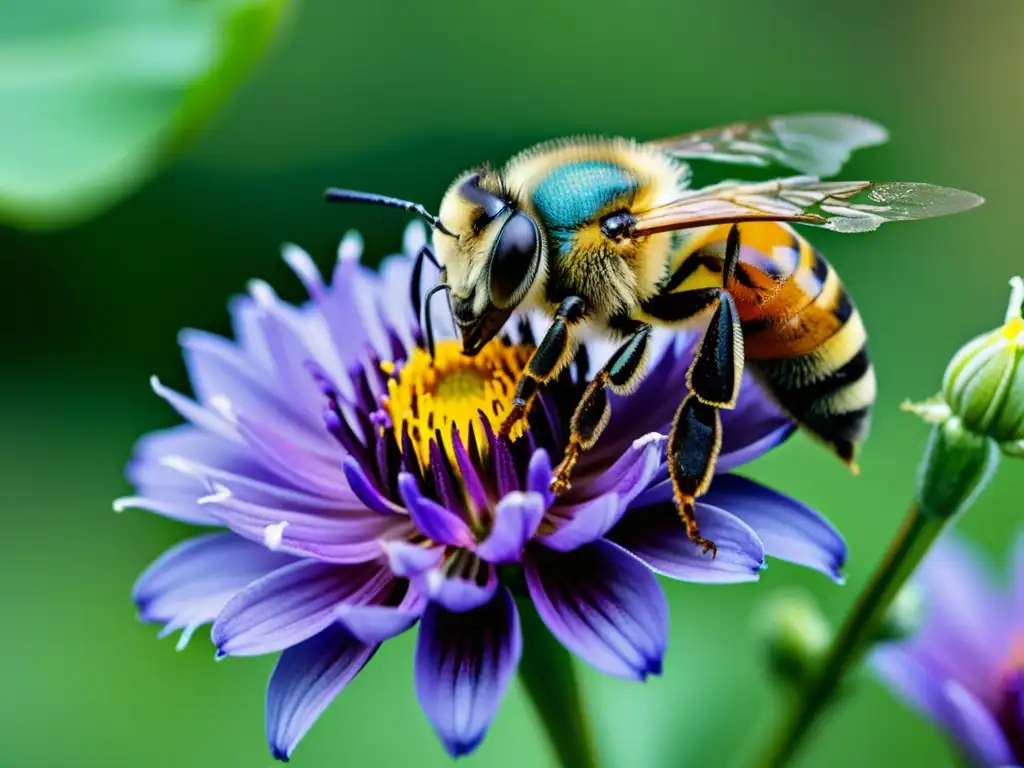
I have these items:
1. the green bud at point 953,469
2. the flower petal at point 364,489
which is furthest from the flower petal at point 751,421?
the flower petal at point 364,489

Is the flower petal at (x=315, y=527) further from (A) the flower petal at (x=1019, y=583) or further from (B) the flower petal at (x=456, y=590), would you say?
(A) the flower petal at (x=1019, y=583)

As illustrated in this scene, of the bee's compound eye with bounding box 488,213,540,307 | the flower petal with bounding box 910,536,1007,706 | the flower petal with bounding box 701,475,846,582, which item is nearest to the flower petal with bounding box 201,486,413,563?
the bee's compound eye with bounding box 488,213,540,307

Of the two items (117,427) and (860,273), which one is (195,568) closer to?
(117,427)

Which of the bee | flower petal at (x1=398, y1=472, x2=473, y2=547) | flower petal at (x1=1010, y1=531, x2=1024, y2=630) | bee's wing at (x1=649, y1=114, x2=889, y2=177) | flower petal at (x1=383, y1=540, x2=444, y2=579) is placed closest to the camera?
flower petal at (x1=383, y1=540, x2=444, y2=579)

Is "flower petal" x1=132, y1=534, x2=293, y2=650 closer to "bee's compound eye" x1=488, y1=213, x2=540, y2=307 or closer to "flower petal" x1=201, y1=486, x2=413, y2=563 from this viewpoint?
"flower petal" x1=201, y1=486, x2=413, y2=563

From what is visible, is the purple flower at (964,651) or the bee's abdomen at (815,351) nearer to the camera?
the bee's abdomen at (815,351)

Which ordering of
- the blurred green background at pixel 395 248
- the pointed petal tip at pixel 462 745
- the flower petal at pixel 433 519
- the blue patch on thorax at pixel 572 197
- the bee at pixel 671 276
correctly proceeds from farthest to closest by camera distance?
the blurred green background at pixel 395 248 < the blue patch on thorax at pixel 572 197 < the bee at pixel 671 276 < the flower petal at pixel 433 519 < the pointed petal tip at pixel 462 745

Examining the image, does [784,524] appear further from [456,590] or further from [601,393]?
[456,590]
